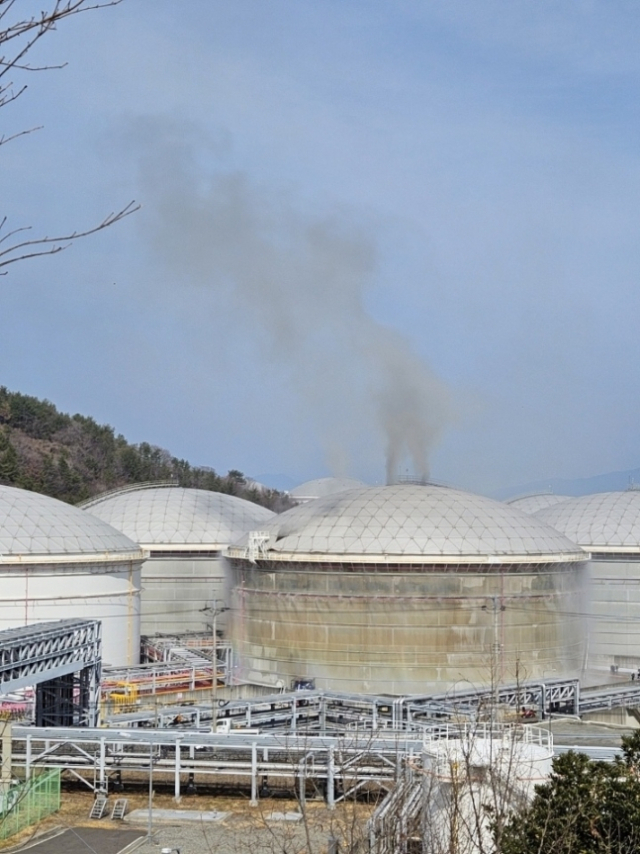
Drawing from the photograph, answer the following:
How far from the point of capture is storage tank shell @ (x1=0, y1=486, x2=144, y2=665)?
46.1 meters

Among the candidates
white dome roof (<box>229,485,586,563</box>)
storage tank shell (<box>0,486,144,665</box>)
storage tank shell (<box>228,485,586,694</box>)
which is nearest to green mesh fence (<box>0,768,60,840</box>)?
storage tank shell (<box>228,485,586,694</box>)

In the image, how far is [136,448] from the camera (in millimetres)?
159250

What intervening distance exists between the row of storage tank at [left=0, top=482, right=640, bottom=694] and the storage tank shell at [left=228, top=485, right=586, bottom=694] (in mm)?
49

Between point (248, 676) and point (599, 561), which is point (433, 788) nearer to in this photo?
point (248, 676)

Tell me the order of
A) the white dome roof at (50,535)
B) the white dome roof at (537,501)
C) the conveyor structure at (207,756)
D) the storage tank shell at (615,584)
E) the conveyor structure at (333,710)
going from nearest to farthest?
the conveyor structure at (207,756), the conveyor structure at (333,710), the white dome roof at (50,535), the storage tank shell at (615,584), the white dome roof at (537,501)

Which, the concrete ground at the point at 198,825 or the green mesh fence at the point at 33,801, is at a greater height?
the green mesh fence at the point at 33,801

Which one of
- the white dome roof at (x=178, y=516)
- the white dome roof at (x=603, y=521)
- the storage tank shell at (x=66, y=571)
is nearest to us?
the storage tank shell at (x=66, y=571)

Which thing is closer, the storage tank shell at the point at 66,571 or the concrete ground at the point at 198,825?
the concrete ground at the point at 198,825

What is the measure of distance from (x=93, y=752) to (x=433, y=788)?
14.8m

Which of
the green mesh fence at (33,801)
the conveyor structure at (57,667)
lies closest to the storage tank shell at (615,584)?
the conveyor structure at (57,667)

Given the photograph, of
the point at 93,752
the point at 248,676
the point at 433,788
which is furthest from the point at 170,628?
the point at 433,788

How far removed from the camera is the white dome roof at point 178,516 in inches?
2499

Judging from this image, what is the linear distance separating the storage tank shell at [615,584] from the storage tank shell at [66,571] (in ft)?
72.5

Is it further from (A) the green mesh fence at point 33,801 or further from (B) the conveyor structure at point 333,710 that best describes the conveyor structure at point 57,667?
(A) the green mesh fence at point 33,801
